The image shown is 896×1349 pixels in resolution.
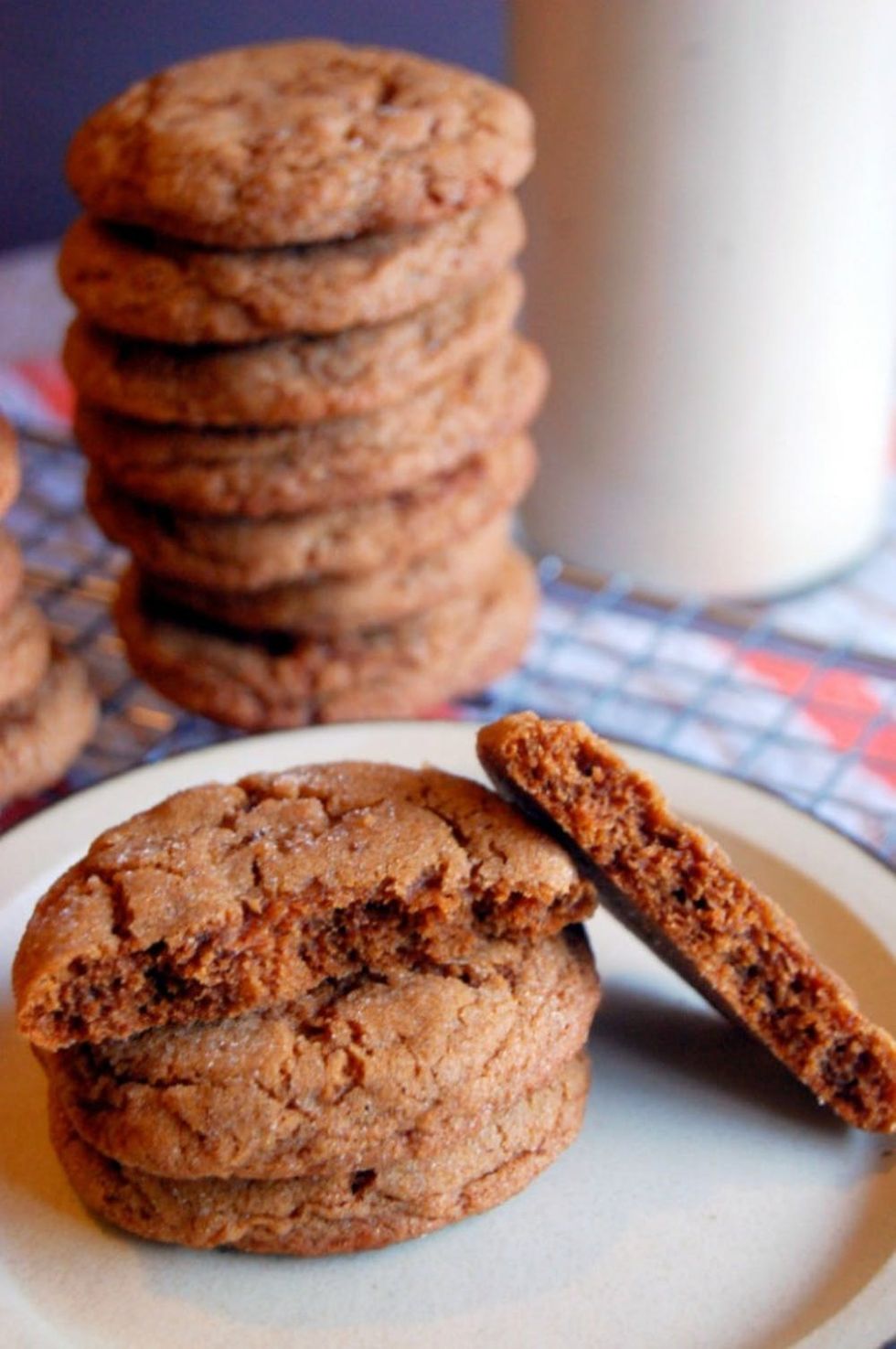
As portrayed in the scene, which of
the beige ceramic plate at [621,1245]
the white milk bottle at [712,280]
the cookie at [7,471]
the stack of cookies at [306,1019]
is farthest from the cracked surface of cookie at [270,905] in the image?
the white milk bottle at [712,280]

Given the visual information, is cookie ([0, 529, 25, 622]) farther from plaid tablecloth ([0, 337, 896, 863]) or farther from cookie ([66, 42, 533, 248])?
cookie ([66, 42, 533, 248])

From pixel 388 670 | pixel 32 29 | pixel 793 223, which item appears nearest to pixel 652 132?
pixel 793 223

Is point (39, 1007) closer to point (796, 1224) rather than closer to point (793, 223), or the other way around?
point (796, 1224)

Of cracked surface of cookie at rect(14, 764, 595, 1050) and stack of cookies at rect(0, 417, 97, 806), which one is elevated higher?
cracked surface of cookie at rect(14, 764, 595, 1050)

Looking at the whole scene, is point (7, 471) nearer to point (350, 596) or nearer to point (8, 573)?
point (8, 573)

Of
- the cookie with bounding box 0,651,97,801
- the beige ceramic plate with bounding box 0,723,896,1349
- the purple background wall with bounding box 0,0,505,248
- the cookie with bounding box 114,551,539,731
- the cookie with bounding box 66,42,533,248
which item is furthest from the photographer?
the purple background wall with bounding box 0,0,505,248

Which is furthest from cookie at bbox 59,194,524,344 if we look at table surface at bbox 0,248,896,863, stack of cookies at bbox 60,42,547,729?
table surface at bbox 0,248,896,863

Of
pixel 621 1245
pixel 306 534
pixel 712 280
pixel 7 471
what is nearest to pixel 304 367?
pixel 306 534
